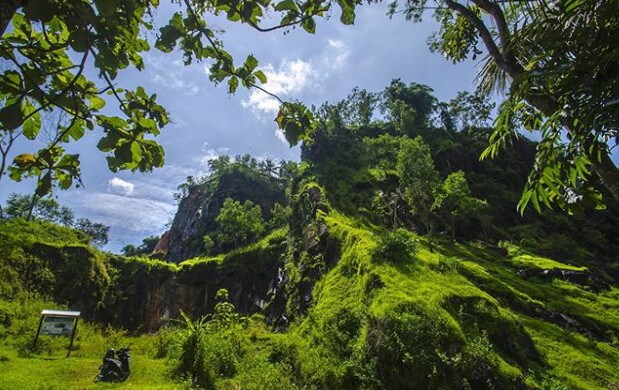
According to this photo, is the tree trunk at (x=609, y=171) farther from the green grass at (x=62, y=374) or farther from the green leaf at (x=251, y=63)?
the green grass at (x=62, y=374)

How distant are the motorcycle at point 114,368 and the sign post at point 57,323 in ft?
6.93

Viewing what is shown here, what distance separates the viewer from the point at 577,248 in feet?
107

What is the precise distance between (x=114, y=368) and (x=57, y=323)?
3.21 m

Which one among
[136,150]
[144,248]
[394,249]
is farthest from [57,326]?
[144,248]

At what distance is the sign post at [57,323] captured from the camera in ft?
38.3

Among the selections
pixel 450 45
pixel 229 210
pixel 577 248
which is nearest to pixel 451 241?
pixel 577 248

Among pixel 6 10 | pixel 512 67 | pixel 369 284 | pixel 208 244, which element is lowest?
pixel 369 284

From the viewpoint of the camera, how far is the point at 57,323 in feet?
38.9

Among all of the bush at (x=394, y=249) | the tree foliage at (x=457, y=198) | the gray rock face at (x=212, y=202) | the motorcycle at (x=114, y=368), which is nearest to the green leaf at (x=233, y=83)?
the motorcycle at (x=114, y=368)

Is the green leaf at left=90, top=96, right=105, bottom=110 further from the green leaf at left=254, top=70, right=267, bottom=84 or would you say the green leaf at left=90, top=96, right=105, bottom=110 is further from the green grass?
the green grass

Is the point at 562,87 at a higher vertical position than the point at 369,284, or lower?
higher

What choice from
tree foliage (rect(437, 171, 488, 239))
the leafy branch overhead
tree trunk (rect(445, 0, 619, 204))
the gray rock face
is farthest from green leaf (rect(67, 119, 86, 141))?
Answer: the gray rock face

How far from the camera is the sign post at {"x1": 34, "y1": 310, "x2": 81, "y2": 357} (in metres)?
11.7

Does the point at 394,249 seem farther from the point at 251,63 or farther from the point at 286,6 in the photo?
the point at 286,6
